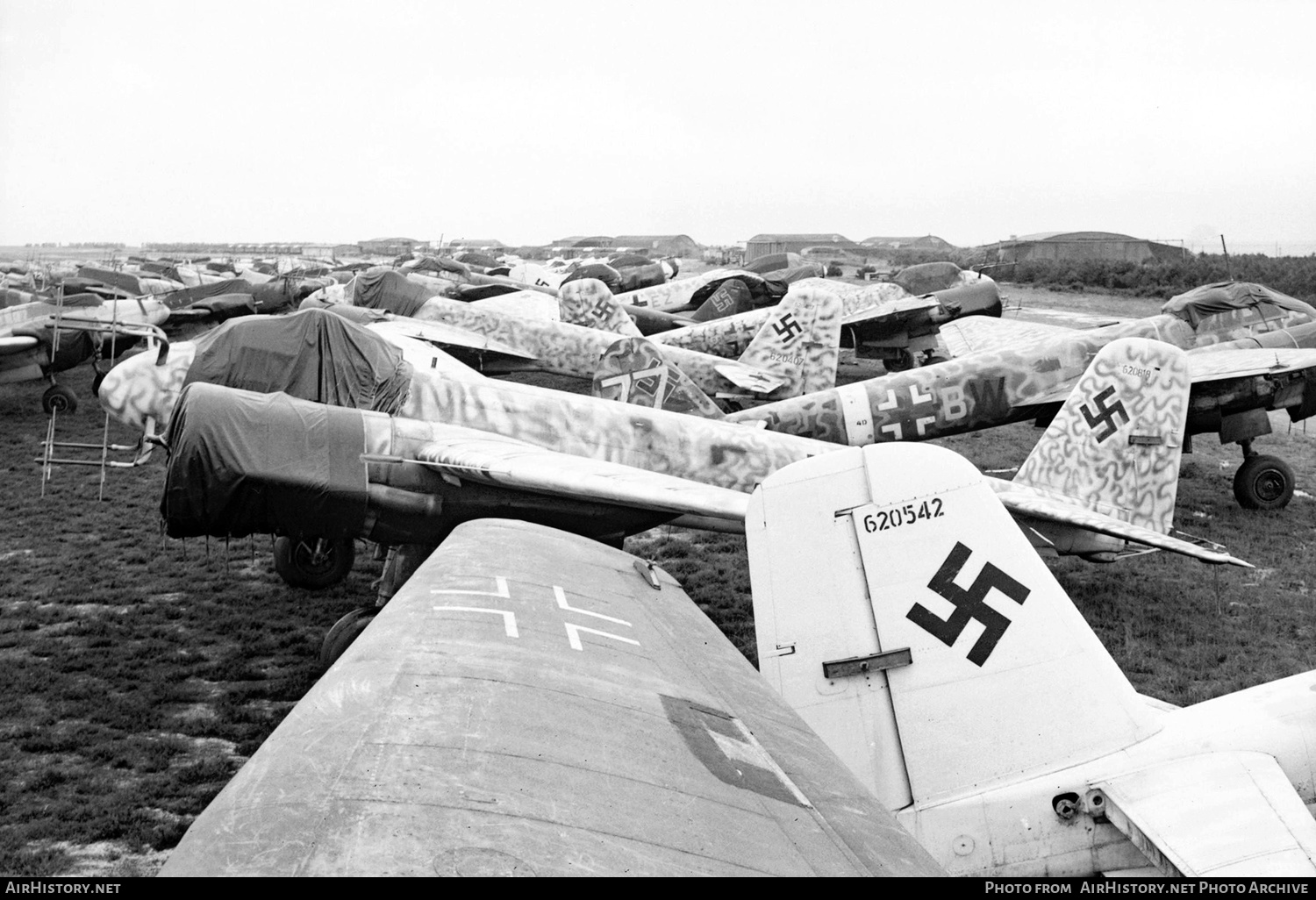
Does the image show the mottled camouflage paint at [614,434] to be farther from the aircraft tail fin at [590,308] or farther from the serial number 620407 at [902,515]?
the aircraft tail fin at [590,308]

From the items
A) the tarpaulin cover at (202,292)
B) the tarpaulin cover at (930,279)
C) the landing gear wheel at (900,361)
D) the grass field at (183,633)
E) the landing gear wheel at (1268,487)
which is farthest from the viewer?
the tarpaulin cover at (202,292)

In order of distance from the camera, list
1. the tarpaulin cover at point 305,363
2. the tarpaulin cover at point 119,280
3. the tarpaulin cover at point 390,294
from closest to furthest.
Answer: the tarpaulin cover at point 305,363 < the tarpaulin cover at point 390,294 < the tarpaulin cover at point 119,280

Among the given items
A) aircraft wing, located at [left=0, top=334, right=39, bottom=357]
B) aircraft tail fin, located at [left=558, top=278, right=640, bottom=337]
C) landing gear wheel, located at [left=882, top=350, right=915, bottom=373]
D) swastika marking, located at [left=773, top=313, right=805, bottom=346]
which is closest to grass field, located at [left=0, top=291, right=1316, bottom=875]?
aircraft wing, located at [left=0, top=334, right=39, bottom=357]

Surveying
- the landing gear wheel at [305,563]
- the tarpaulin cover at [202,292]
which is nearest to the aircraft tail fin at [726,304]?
the tarpaulin cover at [202,292]

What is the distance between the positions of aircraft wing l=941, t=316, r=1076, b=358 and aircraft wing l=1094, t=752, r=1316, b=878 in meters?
14.0

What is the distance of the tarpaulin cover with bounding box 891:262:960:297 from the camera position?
25.2m

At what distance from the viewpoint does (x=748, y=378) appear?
15266 millimetres

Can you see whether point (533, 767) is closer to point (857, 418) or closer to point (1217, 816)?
point (1217, 816)

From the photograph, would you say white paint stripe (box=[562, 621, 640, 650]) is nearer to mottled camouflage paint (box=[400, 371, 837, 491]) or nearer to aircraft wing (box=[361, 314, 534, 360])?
mottled camouflage paint (box=[400, 371, 837, 491])

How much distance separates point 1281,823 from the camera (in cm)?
315

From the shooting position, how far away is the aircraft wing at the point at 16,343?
53.2 ft

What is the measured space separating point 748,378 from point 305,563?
7.93 m

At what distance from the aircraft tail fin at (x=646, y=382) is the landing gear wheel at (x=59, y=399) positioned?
1001cm

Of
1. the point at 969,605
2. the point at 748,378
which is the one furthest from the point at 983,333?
the point at 969,605
